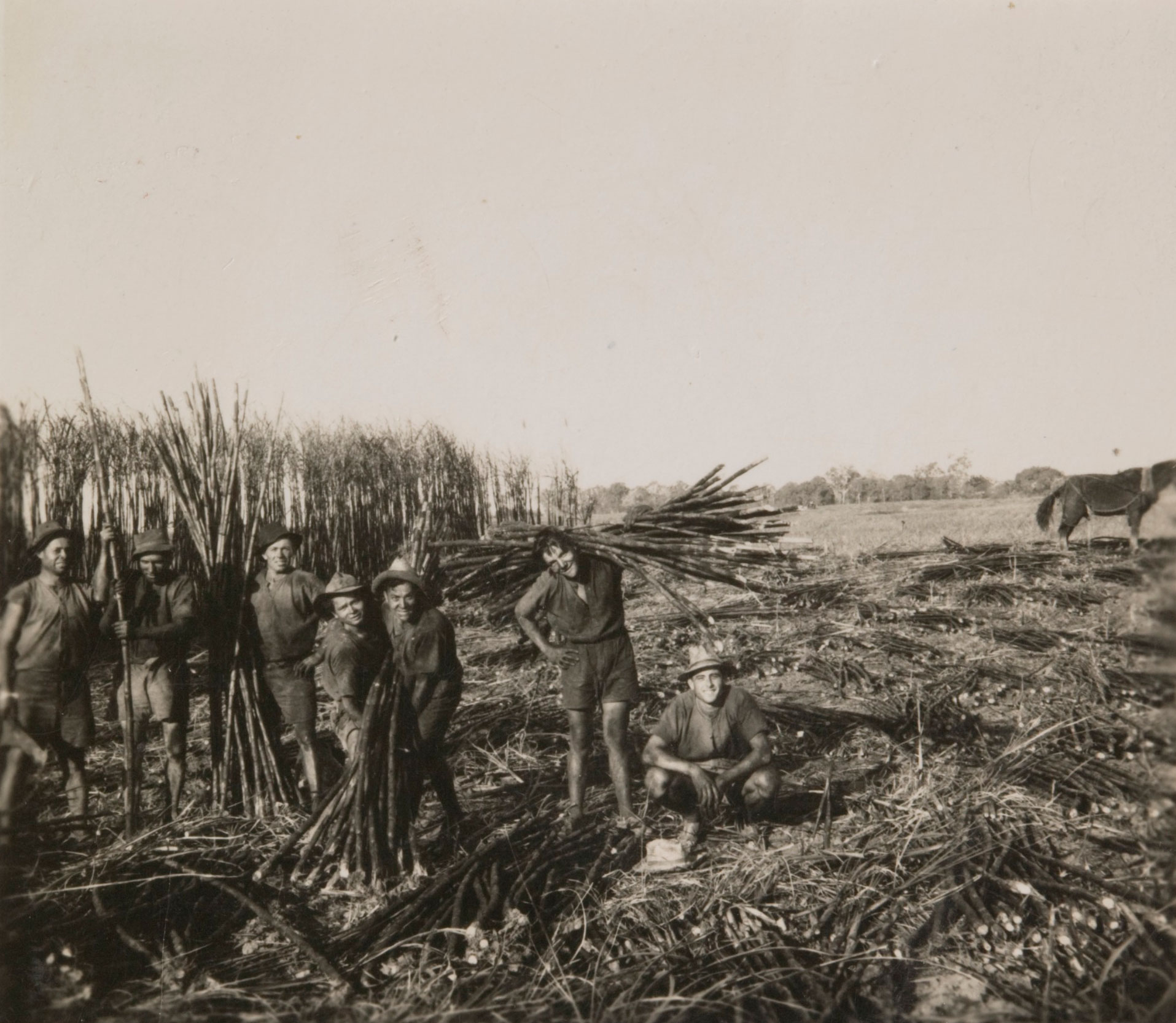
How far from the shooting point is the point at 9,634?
3398 millimetres

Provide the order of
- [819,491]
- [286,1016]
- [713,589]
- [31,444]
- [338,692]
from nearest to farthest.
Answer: [286,1016], [338,692], [31,444], [713,589], [819,491]

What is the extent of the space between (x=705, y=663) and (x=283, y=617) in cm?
209

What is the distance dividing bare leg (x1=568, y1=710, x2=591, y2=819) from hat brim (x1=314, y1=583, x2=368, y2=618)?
3.72ft

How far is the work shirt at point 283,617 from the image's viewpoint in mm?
3926

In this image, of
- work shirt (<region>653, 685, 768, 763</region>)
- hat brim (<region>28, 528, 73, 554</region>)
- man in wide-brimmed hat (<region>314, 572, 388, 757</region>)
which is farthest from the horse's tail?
hat brim (<region>28, 528, 73, 554</region>)

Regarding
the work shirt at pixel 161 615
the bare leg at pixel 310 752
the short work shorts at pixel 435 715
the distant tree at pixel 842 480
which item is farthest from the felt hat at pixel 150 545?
the distant tree at pixel 842 480

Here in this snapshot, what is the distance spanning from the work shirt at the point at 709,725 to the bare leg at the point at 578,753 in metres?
0.33

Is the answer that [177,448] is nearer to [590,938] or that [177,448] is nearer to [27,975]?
[27,975]

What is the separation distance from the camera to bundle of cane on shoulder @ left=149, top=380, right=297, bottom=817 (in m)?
3.77

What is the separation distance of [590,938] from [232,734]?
207 cm

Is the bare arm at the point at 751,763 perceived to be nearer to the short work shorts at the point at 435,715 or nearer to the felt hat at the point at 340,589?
the short work shorts at the point at 435,715

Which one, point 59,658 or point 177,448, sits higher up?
point 177,448

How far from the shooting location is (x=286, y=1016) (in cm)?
244

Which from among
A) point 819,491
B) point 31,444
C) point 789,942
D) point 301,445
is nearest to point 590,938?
point 789,942
